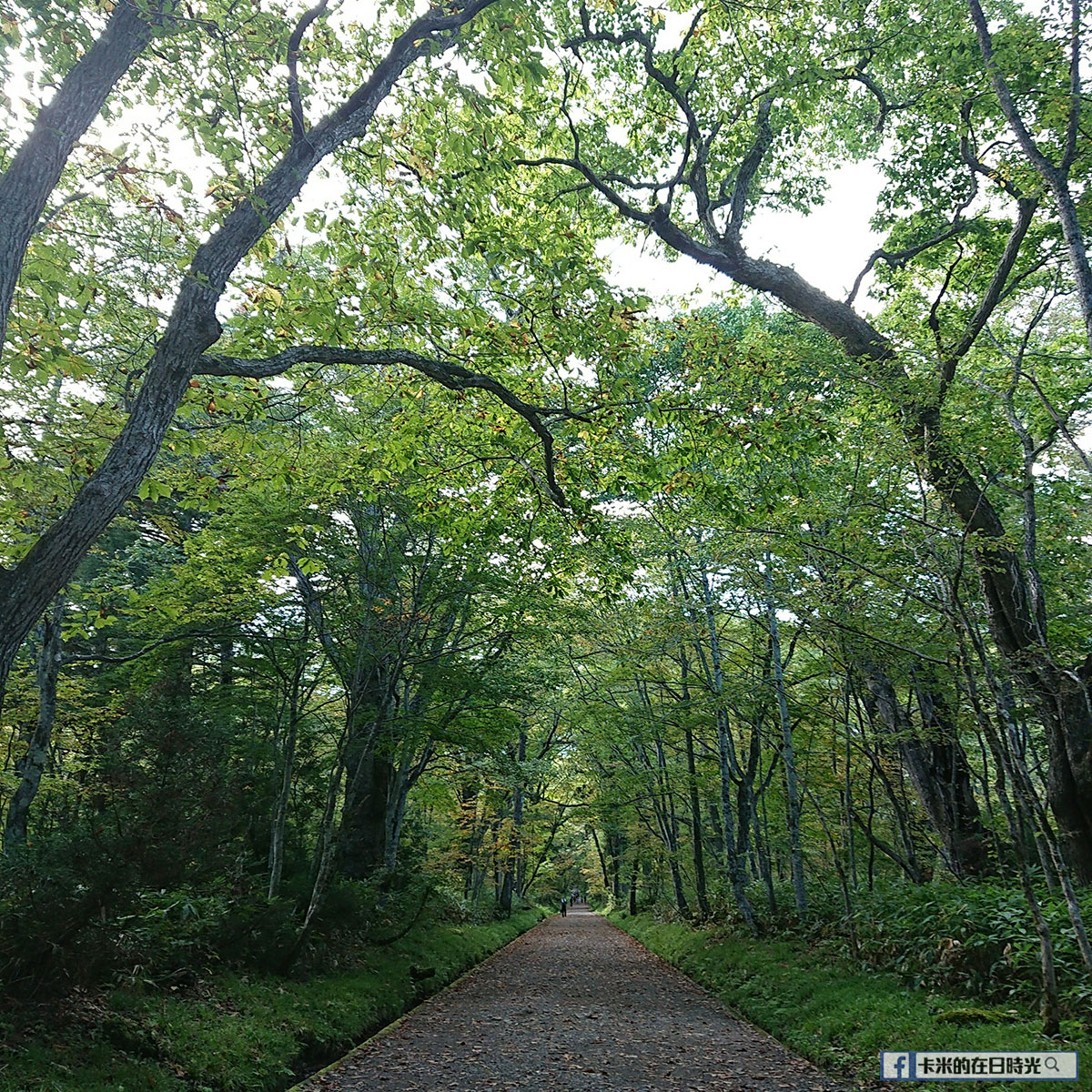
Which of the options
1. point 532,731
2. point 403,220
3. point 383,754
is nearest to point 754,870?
point 532,731

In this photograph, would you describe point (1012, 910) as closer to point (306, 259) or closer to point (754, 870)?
point (306, 259)

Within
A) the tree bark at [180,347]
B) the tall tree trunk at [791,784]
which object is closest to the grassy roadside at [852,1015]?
the tall tree trunk at [791,784]

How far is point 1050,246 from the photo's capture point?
990 cm

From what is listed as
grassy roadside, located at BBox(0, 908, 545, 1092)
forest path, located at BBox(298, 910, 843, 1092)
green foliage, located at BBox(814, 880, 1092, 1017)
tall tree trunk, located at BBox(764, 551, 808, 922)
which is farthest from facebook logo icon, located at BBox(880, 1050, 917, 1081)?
tall tree trunk, located at BBox(764, 551, 808, 922)

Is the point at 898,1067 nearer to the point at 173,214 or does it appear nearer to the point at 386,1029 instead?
the point at 386,1029

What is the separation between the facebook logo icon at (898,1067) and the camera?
5836mm

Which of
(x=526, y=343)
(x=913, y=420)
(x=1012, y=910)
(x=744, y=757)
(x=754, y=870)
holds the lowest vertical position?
(x=754, y=870)

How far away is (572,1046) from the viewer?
811 centimetres

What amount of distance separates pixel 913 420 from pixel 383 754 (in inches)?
465

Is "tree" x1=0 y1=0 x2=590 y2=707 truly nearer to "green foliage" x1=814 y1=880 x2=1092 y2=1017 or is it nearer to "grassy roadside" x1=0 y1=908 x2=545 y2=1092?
"grassy roadside" x1=0 y1=908 x2=545 y2=1092

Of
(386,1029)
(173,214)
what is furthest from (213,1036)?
(173,214)

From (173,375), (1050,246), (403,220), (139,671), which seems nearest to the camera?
(173,375)

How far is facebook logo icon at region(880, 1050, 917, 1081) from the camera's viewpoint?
19.1 ft

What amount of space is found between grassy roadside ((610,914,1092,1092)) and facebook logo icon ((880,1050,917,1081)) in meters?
0.13
